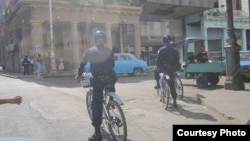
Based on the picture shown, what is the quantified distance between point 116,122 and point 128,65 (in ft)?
63.1

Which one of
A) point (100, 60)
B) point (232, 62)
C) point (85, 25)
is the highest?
point (85, 25)

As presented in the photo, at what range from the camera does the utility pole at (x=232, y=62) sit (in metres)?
11.8

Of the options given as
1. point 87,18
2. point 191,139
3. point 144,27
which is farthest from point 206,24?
point 191,139

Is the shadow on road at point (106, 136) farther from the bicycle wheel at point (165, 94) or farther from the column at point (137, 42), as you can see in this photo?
the column at point (137, 42)

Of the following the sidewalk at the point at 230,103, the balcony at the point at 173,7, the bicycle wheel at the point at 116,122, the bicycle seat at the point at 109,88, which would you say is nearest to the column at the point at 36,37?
the balcony at the point at 173,7

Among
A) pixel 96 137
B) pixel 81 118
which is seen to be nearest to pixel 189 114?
pixel 81 118

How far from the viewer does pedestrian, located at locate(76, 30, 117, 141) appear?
6.48m

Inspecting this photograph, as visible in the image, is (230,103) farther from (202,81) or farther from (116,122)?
(116,122)

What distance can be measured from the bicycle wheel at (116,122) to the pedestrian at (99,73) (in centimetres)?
24

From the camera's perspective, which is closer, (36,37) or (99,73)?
(99,73)

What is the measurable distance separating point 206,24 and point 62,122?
36.8 metres

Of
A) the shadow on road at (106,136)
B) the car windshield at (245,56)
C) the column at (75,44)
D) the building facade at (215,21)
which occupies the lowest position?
the shadow on road at (106,136)

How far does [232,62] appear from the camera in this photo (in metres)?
12.1

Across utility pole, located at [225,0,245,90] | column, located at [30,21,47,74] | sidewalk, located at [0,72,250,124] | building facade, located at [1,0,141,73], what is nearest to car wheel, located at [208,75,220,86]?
utility pole, located at [225,0,245,90]
